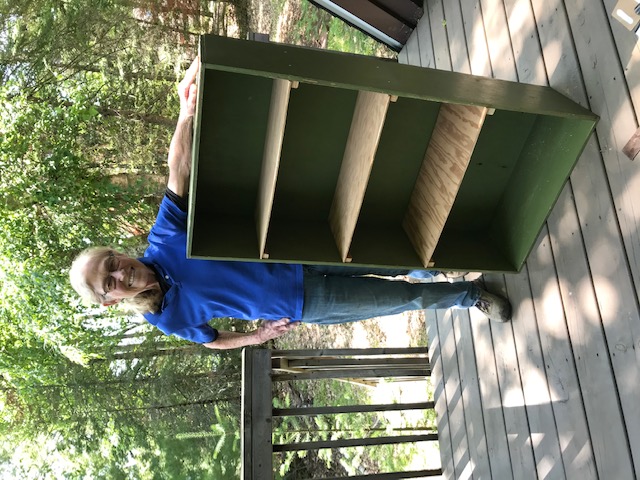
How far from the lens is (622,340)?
1961mm

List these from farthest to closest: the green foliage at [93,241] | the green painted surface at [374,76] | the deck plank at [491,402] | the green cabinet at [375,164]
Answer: the green foliage at [93,241]
the deck plank at [491,402]
the green cabinet at [375,164]
the green painted surface at [374,76]

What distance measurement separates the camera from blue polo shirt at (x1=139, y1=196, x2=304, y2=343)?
95.3 inches

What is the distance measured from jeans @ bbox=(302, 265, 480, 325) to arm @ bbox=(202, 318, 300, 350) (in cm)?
11

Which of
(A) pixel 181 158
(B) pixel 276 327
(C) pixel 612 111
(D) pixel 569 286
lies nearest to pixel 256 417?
(B) pixel 276 327

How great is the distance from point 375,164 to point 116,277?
1.25 m

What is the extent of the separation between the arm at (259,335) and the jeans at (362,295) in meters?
0.11

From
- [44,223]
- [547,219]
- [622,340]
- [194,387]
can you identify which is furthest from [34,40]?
[622,340]

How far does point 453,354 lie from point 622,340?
1508mm

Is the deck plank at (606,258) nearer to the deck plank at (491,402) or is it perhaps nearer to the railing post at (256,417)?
the deck plank at (491,402)

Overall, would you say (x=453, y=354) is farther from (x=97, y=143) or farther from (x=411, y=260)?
(x=97, y=143)

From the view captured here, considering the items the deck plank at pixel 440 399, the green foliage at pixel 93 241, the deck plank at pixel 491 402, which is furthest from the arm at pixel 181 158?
the green foliage at pixel 93 241

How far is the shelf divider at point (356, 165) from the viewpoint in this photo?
6.61 ft

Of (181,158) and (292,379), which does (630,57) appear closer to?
(181,158)

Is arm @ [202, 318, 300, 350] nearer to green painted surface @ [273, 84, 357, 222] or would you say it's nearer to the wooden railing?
green painted surface @ [273, 84, 357, 222]
